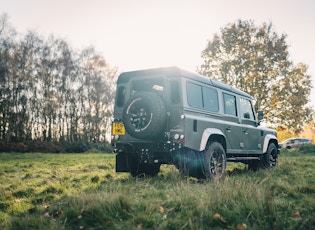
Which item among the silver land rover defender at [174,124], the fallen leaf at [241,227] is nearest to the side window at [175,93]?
the silver land rover defender at [174,124]

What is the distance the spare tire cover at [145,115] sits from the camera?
6359mm

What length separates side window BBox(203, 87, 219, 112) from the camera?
7.33 metres

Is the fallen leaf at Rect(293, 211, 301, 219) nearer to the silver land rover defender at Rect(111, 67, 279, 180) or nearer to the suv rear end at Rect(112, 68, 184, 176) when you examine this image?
the silver land rover defender at Rect(111, 67, 279, 180)

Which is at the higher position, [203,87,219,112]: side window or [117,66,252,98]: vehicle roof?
[117,66,252,98]: vehicle roof

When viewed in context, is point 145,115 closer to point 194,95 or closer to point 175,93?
point 175,93

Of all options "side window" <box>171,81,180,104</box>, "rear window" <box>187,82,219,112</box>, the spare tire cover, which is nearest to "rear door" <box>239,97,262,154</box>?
"rear window" <box>187,82,219,112</box>

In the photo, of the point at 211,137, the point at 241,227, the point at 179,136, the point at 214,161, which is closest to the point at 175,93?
the point at 179,136

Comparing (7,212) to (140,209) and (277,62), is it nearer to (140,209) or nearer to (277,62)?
(140,209)

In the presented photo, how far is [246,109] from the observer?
9203mm

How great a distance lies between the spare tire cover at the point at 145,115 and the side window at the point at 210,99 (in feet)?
4.34

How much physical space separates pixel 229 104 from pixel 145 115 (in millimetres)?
2783

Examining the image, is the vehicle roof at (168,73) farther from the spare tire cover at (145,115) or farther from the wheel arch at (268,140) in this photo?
the wheel arch at (268,140)

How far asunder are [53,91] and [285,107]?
2073 cm

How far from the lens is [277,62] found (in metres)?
26.5
